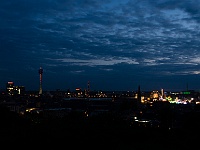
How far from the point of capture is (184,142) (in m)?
31.2

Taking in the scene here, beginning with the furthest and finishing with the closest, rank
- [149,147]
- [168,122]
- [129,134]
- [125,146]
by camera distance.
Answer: [168,122] < [129,134] < [149,147] < [125,146]

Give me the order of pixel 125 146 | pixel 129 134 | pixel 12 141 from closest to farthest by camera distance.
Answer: pixel 12 141, pixel 125 146, pixel 129 134

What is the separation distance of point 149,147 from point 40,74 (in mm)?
153753

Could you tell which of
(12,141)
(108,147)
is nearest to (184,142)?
(108,147)

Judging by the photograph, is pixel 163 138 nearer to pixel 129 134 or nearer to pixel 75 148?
pixel 129 134

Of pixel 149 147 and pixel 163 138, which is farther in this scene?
pixel 163 138

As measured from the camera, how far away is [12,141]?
19.0 metres

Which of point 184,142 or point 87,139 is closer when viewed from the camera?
point 87,139

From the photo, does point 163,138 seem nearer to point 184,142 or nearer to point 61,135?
point 184,142

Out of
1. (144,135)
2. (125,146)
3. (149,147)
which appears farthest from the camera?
(144,135)

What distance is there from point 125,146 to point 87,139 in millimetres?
7871

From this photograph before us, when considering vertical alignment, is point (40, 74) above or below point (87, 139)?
above

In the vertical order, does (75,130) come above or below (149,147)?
above

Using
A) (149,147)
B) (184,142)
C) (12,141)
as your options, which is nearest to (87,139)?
(12,141)
